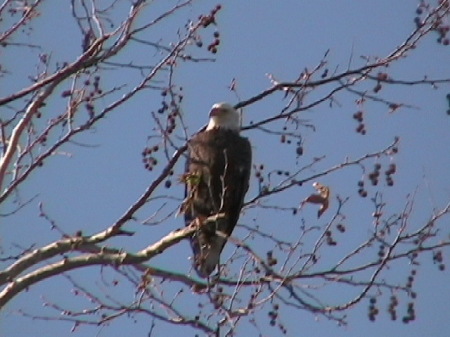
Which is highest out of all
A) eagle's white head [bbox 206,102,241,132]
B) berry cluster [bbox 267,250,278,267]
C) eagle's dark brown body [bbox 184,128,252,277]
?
eagle's white head [bbox 206,102,241,132]

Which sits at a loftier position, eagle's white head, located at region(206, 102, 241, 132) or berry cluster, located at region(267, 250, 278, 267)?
eagle's white head, located at region(206, 102, 241, 132)

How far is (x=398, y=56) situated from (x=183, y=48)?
1040mm

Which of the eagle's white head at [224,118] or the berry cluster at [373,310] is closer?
the berry cluster at [373,310]

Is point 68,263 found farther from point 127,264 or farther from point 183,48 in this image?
point 183,48

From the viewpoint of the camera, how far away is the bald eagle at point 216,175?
6.62 meters

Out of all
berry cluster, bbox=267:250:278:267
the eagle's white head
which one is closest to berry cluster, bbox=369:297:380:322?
berry cluster, bbox=267:250:278:267

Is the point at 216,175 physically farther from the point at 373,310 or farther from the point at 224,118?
the point at 373,310

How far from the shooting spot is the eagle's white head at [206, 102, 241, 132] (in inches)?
292

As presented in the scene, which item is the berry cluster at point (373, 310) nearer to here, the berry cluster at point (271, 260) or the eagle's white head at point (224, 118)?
the berry cluster at point (271, 260)

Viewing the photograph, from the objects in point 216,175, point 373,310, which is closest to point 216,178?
point 216,175

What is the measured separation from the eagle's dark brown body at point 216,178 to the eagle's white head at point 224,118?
0.05m

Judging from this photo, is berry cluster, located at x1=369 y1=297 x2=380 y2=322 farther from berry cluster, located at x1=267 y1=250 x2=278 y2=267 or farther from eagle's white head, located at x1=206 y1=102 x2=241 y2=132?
eagle's white head, located at x1=206 y1=102 x2=241 y2=132

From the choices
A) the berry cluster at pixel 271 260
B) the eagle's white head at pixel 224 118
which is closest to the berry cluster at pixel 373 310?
the berry cluster at pixel 271 260

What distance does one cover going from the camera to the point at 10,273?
214 inches
